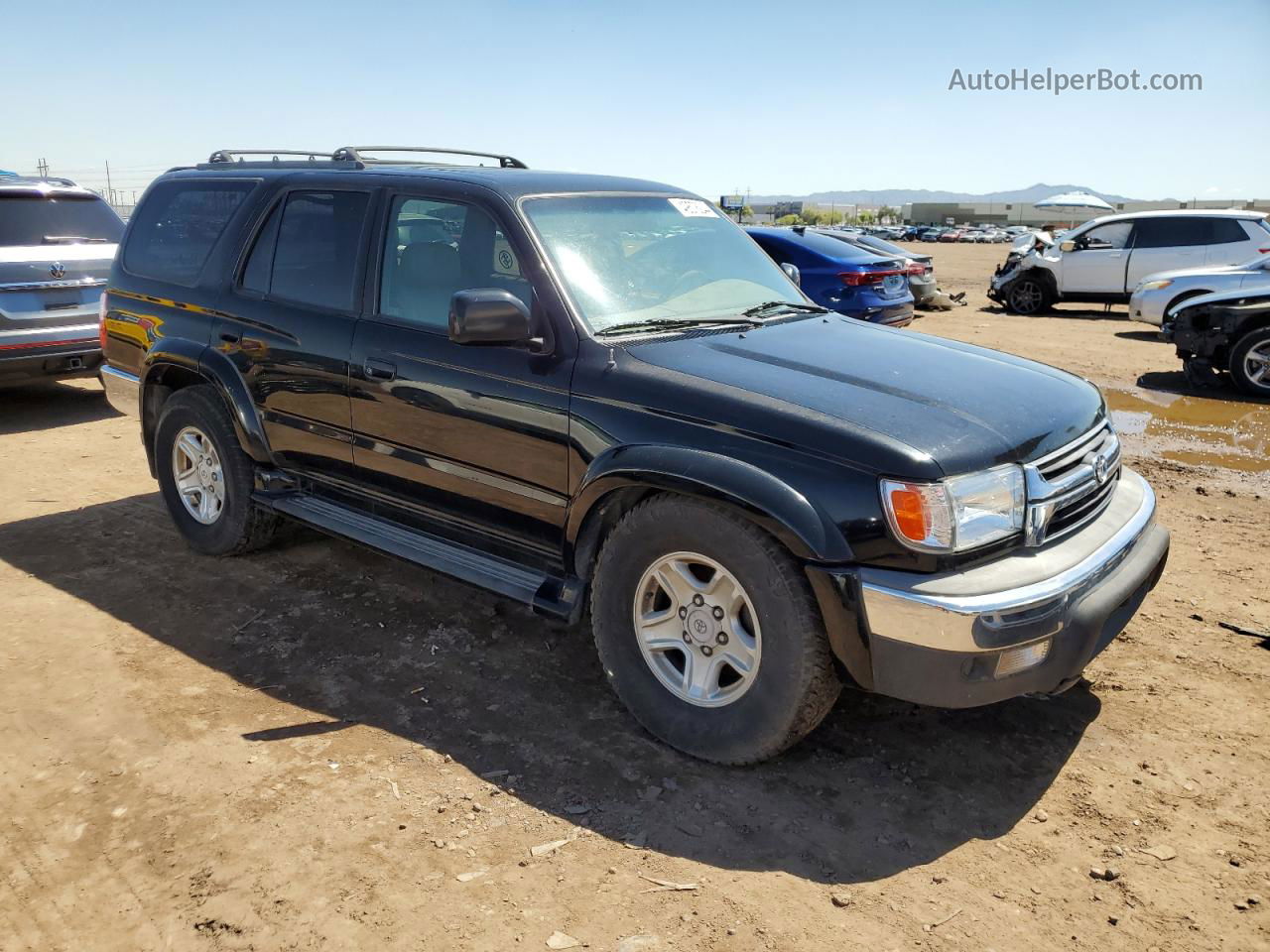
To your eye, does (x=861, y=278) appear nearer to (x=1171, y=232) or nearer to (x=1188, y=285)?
(x=1188, y=285)

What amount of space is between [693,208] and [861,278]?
6.79 metres

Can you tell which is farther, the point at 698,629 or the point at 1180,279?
the point at 1180,279

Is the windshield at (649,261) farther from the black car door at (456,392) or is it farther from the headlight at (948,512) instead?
the headlight at (948,512)

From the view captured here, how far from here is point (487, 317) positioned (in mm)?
3465

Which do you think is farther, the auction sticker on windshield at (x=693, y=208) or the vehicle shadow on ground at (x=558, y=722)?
the auction sticker on windshield at (x=693, y=208)

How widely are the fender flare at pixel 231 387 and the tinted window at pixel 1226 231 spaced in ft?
51.3

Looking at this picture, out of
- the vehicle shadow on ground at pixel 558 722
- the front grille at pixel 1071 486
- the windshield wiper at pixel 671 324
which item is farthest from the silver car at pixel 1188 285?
the vehicle shadow on ground at pixel 558 722

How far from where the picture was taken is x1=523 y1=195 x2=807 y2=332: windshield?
3.80 metres

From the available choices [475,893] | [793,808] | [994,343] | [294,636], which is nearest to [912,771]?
[793,808]

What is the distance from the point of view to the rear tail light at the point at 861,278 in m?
11.0

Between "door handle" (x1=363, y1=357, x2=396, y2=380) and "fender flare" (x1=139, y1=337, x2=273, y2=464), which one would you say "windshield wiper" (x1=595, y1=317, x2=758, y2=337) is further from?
"fender flare" (x1=139, y1=337, x2=273, y2=464)

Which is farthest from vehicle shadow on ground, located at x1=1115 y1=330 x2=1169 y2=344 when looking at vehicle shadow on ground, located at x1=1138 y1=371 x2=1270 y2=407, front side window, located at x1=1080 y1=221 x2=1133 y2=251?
vehicle shadow on ground, located at x1=1138 y1=371 x2=1270 y2=407

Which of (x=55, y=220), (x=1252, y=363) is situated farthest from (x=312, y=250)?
(x=1252, y=363)

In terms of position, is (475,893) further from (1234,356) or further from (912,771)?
(1234,356)
